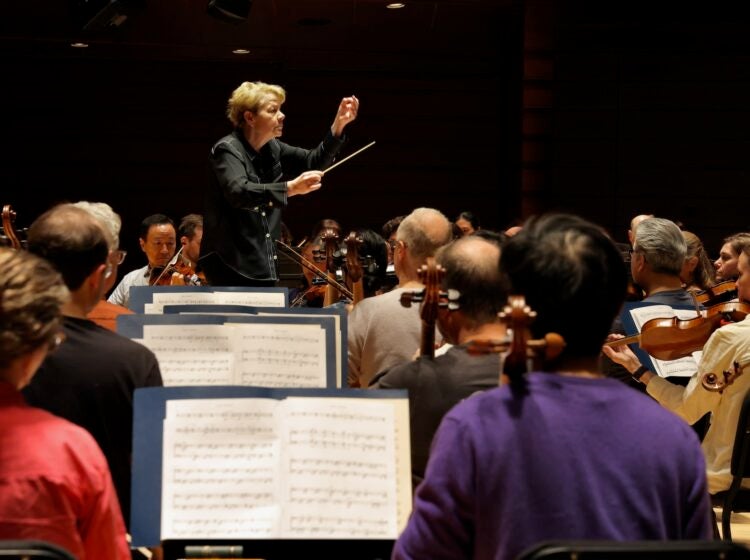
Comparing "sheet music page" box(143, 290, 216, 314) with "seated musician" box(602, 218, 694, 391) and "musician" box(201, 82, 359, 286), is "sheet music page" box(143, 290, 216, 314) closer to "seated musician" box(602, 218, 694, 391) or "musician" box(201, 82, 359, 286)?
"musician" box(201, 82, 359, 286)

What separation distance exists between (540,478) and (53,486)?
748mm

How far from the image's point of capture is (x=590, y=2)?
8664mm

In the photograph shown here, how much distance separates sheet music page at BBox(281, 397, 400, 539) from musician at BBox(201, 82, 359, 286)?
8.49 ft

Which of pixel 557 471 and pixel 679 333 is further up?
pixel 557 471

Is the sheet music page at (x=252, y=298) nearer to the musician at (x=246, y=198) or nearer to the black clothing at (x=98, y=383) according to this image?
the musician at (x=246, y=198)

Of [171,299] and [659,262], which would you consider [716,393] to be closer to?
[659,262]

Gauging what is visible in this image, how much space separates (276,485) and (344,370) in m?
0.90

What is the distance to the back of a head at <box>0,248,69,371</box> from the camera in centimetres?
165

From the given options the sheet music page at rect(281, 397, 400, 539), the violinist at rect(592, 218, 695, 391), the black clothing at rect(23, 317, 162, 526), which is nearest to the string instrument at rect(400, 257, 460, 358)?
the sheet music page at rect(281, 397, 400, 539)

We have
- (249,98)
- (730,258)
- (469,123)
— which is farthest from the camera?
(469,123)

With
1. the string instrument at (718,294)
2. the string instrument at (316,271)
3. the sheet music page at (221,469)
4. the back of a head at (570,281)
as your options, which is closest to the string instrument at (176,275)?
the string instrument at (316,271)

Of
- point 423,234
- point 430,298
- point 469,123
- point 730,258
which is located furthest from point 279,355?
point 469,123

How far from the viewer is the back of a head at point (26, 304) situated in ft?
5.42

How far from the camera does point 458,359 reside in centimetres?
233
